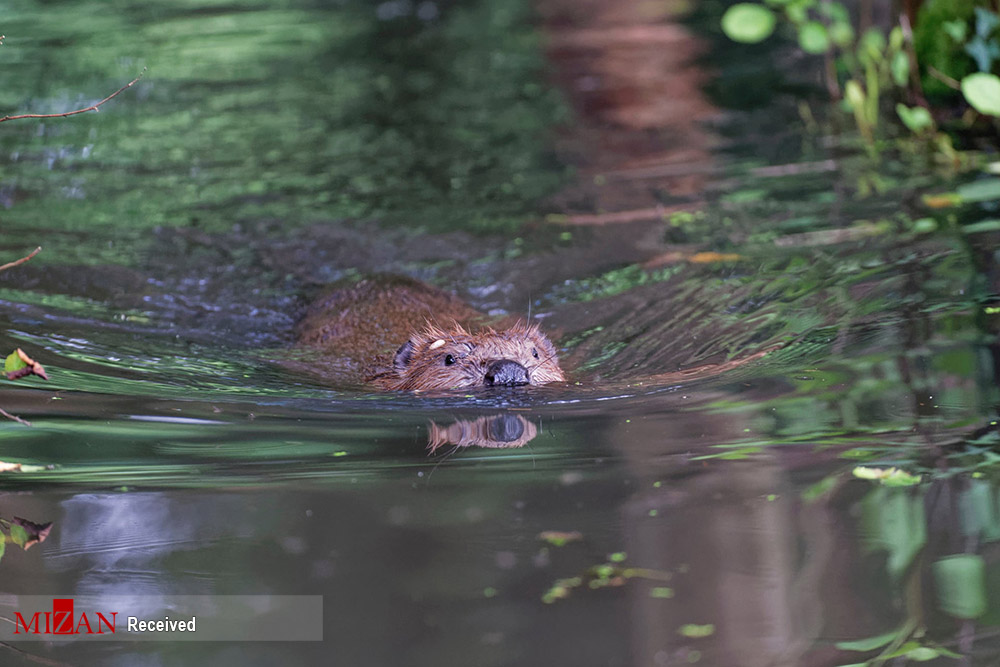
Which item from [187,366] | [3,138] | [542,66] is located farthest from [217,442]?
[542,66]

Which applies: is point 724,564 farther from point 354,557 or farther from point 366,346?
point 366,346

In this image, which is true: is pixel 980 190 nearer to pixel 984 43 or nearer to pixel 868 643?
pixel 984 43

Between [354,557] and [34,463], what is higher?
[34,463]

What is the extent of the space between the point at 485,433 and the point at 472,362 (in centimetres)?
80

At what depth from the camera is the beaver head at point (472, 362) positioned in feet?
12.7

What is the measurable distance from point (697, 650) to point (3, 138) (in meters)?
6.79

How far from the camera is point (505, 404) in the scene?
359cm

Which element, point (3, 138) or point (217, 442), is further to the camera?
point (3, 138)

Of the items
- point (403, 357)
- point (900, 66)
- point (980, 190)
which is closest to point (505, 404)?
point (403, 357)

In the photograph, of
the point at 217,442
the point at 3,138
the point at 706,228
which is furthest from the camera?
the point at 3,138

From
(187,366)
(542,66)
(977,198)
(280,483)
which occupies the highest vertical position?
(542,66)

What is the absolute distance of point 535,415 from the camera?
340 centimetres

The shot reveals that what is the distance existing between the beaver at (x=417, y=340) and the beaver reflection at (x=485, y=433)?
0.43m

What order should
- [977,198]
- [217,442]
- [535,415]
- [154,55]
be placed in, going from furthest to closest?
[154,55] → [977,198] → [535,415] → [217,442]
